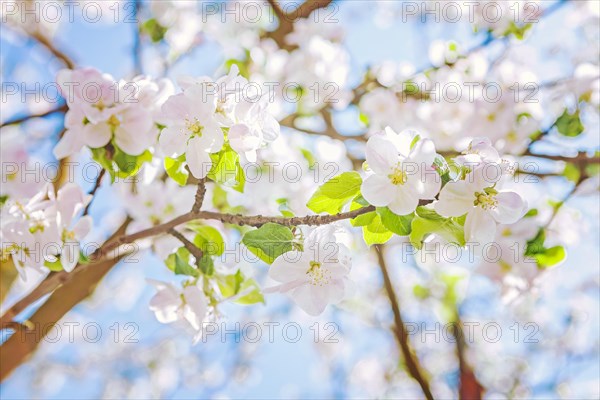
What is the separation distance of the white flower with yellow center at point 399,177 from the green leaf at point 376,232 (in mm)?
59

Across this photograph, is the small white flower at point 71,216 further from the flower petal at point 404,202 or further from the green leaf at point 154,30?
the green leaf at point 154,30

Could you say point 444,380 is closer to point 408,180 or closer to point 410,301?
point 410,301

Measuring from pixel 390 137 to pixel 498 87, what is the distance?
121 centimetres

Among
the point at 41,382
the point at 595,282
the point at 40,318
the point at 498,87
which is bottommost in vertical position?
the point at 41,382

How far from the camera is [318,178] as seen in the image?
1545 mm

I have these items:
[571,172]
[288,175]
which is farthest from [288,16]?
[571,172]

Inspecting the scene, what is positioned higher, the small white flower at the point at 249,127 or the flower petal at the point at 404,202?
the small white flower at the point at 249,127

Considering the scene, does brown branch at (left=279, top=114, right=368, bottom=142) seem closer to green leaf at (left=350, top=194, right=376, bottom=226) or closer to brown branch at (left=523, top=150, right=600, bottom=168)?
brown branch at (left=523, top=150, right=600, bottom=168)

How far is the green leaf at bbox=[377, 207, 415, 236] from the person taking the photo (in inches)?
28.5

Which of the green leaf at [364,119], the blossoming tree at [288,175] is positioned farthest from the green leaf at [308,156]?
the green leaf at [364,119]

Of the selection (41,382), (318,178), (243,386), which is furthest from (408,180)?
(41,382)

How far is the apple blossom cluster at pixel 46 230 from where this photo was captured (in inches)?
35.1

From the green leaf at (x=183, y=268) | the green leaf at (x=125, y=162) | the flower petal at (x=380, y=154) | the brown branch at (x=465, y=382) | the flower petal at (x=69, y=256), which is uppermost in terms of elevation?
the flower petal at (x=380, y=154)

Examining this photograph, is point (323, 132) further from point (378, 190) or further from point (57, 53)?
point (378, 190)
